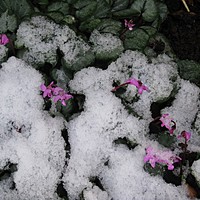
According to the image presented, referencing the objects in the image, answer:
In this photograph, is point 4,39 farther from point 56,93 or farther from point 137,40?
point 137,40

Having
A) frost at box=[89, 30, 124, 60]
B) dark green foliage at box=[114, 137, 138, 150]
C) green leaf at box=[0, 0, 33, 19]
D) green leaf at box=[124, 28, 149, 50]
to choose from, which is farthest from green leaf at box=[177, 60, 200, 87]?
green leaf at box=[0, 0, 33, 19]

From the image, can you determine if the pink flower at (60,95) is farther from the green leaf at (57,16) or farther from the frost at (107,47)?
the green leaf at (57,16)

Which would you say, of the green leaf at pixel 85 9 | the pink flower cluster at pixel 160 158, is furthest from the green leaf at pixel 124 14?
the pink flower cluster at pixel 160 158

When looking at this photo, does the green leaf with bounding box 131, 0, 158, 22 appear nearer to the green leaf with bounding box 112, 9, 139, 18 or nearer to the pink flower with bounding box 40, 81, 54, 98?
the green leaf with bounding box 112, 9, 139, 18

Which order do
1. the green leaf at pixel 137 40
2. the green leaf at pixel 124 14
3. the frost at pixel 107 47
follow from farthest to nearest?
the green leaf at pixel 124 14
the green leaf at pixel 137 40
the frost at pixel 107 47

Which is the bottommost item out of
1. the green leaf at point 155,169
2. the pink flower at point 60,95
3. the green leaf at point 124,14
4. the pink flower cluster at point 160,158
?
the green leaf at point 155,169
